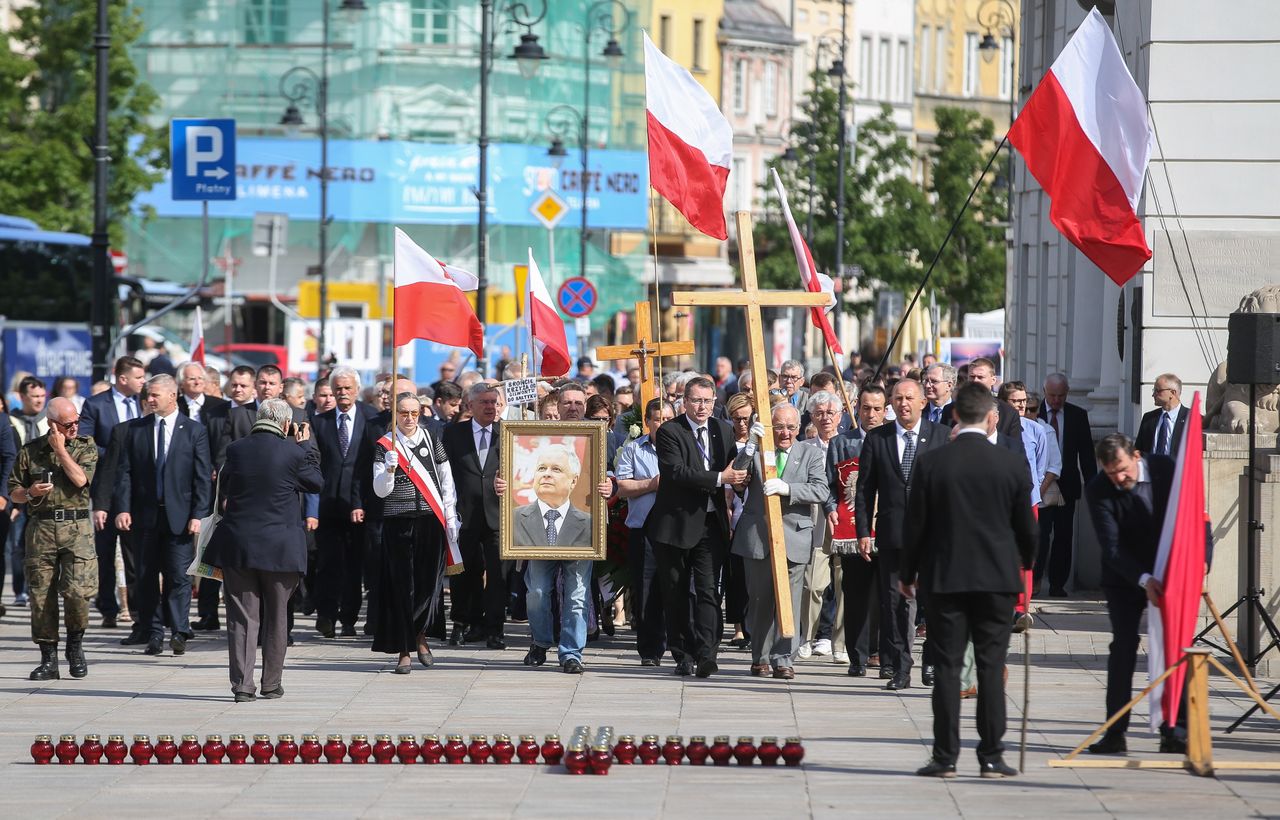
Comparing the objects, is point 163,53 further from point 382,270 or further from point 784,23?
point 784,23

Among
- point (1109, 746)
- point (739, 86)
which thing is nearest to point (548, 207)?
point (1109, 746)

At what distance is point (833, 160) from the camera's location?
57156 millimetres

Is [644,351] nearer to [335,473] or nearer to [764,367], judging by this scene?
[335,473]

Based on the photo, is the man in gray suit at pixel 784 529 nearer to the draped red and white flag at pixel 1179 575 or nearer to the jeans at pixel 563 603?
the jeans at pixel 563 603

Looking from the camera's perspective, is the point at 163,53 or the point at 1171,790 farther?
the point at 163,53

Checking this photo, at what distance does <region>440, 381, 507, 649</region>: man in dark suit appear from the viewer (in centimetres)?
1580

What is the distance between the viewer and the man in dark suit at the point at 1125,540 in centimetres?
1112

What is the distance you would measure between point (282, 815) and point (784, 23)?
8035 centimetres

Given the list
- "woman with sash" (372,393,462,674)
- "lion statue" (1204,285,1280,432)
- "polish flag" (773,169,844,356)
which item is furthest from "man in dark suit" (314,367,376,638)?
"lion statue" (1204,285,1280,432)

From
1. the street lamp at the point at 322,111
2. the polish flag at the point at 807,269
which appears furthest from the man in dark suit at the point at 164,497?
the street lamp at the point at 322,111

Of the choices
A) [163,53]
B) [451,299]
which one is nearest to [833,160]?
[163,53]

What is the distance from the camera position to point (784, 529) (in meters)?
14.3

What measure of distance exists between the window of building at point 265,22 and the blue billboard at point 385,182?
113 inches

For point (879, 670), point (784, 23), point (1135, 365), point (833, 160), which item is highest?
point (784, 23)
